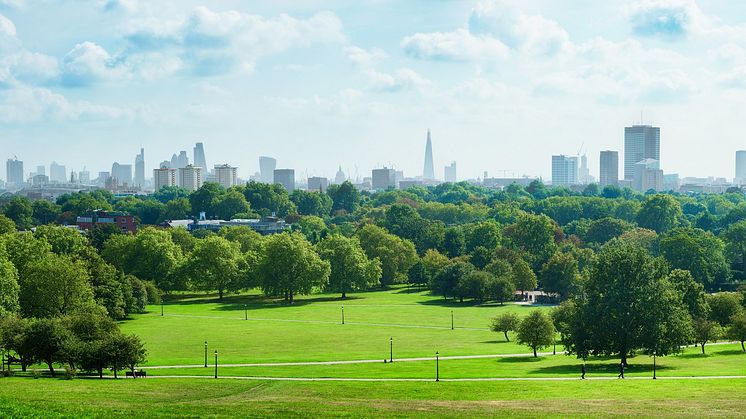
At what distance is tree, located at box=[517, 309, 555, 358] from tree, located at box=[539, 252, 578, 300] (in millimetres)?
43507

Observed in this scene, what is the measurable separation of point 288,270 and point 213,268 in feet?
28.7

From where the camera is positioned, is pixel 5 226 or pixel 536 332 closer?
pixel 536 332

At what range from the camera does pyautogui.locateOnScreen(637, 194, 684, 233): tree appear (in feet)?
590

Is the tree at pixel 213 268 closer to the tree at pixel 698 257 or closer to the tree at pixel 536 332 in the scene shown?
Answer: the tree at pixel 698 257

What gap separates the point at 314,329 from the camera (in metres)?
85.4

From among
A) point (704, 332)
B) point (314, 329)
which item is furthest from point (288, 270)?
point (704, 332)

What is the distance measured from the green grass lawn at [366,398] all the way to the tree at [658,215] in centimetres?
13288

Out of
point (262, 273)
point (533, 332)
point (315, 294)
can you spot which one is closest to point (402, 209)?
point (315, 294)

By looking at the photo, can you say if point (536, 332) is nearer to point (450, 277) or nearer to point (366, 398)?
point (366, 398)

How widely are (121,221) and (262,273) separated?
70662 millimetres

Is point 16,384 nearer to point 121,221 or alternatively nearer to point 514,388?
point 514,388

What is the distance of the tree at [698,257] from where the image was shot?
11706cm

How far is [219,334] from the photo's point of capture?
80.1 m

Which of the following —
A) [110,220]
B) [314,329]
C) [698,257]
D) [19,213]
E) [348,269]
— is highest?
[19,213]
